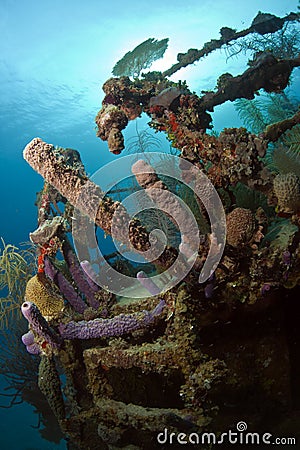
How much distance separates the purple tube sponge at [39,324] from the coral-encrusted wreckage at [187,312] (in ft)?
0.07

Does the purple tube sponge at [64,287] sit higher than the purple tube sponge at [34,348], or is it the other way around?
the purple tube sponge at [64,287]

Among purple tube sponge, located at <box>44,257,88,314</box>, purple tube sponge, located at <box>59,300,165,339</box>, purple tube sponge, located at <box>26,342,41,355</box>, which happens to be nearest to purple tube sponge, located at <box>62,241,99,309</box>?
purple tube sponge, located at <box>44,257,88,314</box>

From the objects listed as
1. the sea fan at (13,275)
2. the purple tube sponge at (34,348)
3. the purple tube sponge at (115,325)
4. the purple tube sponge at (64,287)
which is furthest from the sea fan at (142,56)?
the purple tube sponge at (34,348)

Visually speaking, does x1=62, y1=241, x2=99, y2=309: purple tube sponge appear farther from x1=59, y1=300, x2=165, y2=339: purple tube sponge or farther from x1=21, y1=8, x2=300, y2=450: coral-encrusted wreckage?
x1=59, y1=300, x2=165, y2=339: purple tube sponge

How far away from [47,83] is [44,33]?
18.6 ft

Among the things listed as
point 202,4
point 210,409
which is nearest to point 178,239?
point 210,409

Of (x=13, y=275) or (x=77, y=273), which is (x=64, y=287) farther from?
(x=13, y=275)

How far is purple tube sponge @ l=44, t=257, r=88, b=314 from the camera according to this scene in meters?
3.87

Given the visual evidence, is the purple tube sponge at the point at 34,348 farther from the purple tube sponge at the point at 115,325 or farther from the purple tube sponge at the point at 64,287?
the purple tube sponge at the point at 64,287

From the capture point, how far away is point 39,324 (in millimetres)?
3318

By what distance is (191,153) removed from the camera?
3.03 m

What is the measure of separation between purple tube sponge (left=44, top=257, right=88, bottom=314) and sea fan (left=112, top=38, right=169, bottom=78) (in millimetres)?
3480

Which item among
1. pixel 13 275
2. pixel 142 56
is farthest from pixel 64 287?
pixel 142 56

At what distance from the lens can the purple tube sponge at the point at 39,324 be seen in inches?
125
